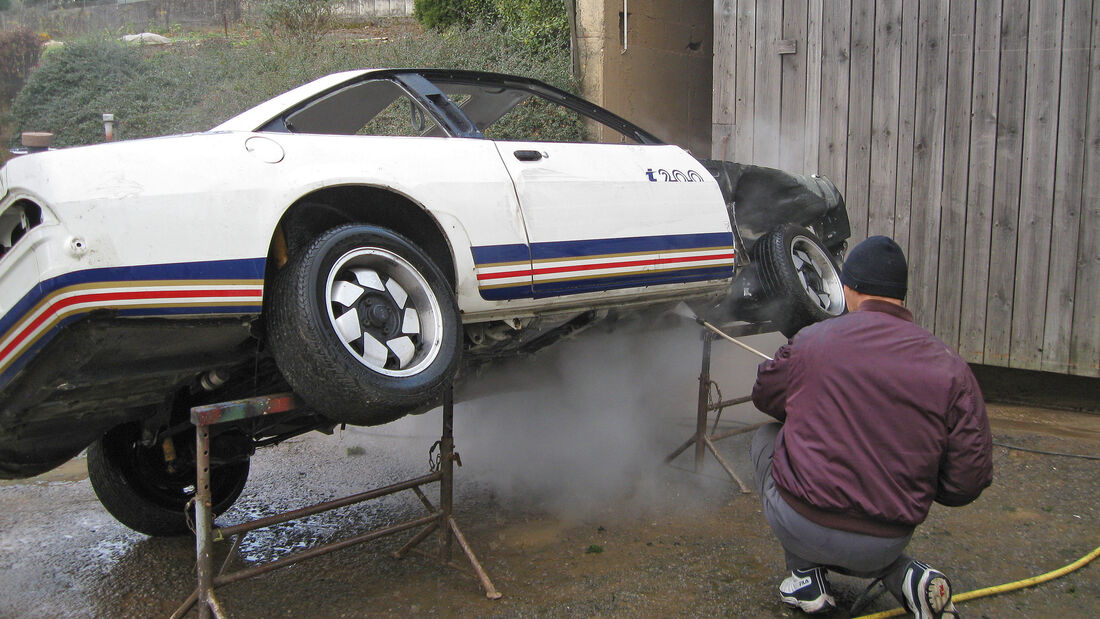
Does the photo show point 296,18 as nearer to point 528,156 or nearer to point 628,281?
point 528,156

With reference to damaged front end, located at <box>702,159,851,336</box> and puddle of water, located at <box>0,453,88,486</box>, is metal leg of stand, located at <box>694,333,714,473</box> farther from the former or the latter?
puddle of water, located at <box>0,453,88,486</box>

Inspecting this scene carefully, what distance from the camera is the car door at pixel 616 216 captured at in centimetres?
342

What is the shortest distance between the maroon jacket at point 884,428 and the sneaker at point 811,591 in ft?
1.12

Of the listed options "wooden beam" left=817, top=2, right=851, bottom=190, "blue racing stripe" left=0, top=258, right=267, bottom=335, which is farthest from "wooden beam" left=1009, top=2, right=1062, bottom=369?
"blue racing stripe" left=0, top=258, right=267, bottom=335

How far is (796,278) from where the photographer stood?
4266 mm

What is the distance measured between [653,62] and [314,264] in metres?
6.60

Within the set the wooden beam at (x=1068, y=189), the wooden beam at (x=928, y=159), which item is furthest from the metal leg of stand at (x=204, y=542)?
the wooden beam at (x=1068, y=189)

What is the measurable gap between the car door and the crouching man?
34.6 inches

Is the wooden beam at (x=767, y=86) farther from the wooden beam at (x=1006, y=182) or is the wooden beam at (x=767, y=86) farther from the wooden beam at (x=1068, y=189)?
the wooden beam at (x=1068, y=189)

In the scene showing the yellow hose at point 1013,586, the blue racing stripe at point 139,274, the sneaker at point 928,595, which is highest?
the blue racing stripe at point 139,274

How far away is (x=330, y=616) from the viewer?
3369mm

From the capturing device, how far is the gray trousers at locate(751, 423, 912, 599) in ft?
9.62

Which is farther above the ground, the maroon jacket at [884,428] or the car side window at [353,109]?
the car side window at [353,109]

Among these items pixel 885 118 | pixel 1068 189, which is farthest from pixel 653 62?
pixel 1068 189
